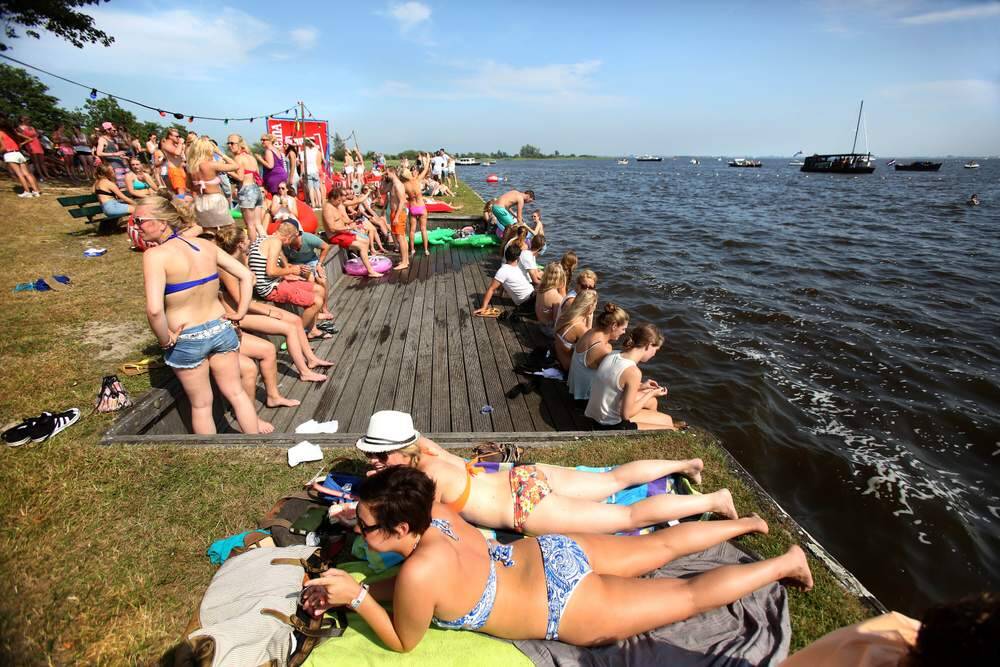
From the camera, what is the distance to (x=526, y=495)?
9.06 ft

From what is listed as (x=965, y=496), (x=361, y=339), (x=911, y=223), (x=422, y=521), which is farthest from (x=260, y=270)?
(x=911, y=223)

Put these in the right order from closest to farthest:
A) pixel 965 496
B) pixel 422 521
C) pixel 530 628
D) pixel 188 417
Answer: pixel 422 521 → pixel 530 628 → pixel 188 417 → pixel 965 496

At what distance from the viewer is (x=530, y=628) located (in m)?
2.12

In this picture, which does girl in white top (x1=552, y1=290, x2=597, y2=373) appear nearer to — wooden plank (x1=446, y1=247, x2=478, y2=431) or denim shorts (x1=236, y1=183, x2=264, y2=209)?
wooden plank (x1=446, y1=247, x2=478, y2=431)

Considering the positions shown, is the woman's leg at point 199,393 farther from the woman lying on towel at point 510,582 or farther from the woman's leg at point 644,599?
the woman's leg at point 644,599

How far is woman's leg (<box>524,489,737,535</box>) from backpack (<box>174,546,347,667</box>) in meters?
1.24

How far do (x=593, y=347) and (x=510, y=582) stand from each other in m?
2.54

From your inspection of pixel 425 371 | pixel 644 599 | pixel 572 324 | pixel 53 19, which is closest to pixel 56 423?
pixel 425 371

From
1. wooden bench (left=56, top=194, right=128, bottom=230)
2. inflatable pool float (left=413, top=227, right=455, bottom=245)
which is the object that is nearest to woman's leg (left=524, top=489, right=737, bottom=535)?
inflatable pool float (left=413, top=227, right=455, bottom=245)

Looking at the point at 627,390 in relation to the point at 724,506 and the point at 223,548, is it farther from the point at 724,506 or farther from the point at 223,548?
the point at 223,548

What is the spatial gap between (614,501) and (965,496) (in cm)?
433

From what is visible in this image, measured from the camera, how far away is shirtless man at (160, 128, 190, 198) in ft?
30.2

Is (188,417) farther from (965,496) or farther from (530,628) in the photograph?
(965,496)

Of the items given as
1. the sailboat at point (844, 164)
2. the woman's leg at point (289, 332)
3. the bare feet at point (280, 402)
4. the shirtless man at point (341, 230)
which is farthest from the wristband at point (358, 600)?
the sailboat at point (844, 164)
